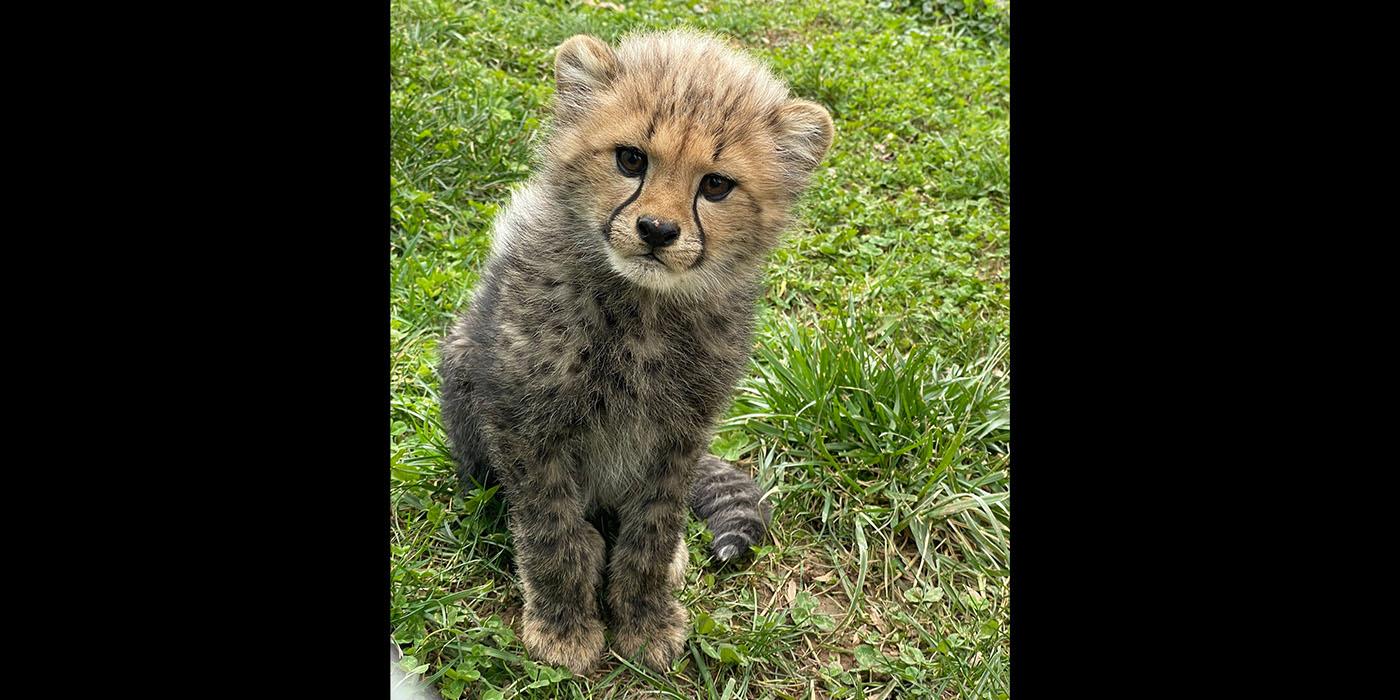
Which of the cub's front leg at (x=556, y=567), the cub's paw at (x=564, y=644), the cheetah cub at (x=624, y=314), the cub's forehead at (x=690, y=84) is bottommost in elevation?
the cub's paw at (x=564, y=644)

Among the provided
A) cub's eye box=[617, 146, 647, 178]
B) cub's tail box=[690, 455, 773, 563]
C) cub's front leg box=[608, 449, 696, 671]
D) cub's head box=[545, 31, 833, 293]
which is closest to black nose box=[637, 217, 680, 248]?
cub's head box=[545, 31, 833, 293]

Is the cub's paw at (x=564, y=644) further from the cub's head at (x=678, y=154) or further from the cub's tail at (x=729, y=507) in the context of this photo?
the cub's head at (x=678, y=154)

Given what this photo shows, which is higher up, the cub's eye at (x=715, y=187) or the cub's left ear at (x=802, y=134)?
the cub's left ear at (x=802, y=134)

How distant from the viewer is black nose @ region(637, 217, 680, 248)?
224cm

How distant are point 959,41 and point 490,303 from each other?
16.0 ft

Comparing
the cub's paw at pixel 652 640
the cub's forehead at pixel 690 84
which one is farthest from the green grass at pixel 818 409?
the cub's forehead at pixel 690 84

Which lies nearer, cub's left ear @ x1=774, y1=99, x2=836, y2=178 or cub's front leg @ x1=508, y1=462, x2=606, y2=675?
cub's left ear @ x1=774, y1=99, x2=836, y2=178

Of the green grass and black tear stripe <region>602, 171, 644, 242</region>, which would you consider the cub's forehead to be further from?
the green grass

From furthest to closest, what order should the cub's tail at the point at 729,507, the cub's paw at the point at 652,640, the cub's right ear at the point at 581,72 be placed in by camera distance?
1. the cub's tail at the point at 729,507
2. the cub's paw at the point at 652,640
3. the cub's right ear at the point at 581,72

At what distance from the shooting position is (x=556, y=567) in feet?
8.85

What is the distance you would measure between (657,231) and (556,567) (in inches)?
38.7

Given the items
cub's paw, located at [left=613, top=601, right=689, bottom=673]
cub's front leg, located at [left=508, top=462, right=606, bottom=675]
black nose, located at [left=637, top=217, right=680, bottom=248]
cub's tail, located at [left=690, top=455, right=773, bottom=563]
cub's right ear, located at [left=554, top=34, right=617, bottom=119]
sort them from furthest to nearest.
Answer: cub's tail, located at [left=690, top=455, right=773, bottom=563] < cub's paw, located at [left=613, top=601, right=689, bottom=673] < cub's front leg, located at [left=508, top=462, right=606, bottom=675] < cub's right ear, located at [left=554, top=34, right=617, bottom=119] < black nose, located at [left=637, top=217, right=680, bottom=248]

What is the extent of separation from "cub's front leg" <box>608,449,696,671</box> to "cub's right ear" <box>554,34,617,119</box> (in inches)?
37.3

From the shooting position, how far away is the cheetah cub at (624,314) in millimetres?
2330
